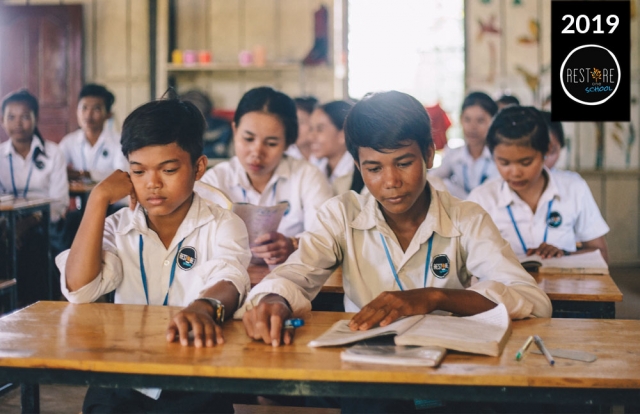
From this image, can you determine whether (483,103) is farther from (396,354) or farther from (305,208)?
(396,354)

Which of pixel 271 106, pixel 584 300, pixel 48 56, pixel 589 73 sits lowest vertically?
pixel 584 300

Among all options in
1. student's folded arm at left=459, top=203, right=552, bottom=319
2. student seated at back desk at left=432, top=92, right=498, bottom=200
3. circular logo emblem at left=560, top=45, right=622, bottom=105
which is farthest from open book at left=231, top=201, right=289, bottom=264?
circular logo emblem at left=560, top=45, right=622, bottom=105

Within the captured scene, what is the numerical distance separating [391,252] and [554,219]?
1.35m

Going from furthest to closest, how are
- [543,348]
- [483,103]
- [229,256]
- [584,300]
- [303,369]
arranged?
[483,103]
[584,300]
[229,256]
[543,348]
[303,369]

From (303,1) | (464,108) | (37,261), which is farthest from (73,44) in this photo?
(464,108)

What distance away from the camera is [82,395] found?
3.19 meters

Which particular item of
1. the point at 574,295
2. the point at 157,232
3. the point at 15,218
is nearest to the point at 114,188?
the point at 157,232

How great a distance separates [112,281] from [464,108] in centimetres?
374

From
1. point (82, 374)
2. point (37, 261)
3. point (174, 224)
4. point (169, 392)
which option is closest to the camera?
point (82, 374)

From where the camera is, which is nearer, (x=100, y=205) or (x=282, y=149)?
(x=100, y=205)

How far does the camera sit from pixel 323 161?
4965 mm

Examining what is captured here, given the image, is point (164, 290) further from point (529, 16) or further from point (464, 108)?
point (529, 16)

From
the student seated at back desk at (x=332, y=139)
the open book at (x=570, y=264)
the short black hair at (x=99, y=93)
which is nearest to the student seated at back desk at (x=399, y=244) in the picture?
the open book at (x=570, y=264)

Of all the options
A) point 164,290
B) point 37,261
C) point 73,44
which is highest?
point 73,44
